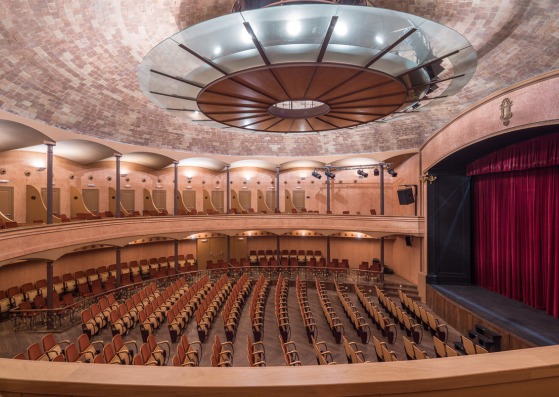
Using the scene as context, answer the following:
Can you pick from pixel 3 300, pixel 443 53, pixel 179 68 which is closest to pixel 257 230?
pixel 3 300

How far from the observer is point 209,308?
1032cm

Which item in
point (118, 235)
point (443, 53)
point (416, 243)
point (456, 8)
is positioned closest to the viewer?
point (443, 53)

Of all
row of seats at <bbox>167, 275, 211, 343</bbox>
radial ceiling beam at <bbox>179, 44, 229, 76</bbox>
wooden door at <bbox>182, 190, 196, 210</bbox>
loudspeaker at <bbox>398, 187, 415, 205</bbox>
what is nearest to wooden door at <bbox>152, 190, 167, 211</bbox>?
wooden door at <bbox>182, 190, 196, 210</bbox>

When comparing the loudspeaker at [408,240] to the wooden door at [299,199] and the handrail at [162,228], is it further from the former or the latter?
the wooden door at [299,199]

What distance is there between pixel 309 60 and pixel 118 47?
19.9 ft

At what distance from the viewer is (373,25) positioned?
5.61m

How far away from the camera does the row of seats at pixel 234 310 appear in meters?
8.63

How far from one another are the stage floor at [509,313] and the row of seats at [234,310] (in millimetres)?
6679

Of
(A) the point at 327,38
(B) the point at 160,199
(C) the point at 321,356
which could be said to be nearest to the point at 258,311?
(C) the point at 321,356

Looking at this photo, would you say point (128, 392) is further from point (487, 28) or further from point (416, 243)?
point (416, 243)

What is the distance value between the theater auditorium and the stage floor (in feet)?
0.26

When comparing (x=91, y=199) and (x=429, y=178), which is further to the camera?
(x=91, y=199)

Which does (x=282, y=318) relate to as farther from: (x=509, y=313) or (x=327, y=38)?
(x=327, y=38)

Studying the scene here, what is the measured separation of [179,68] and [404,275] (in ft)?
47.2
